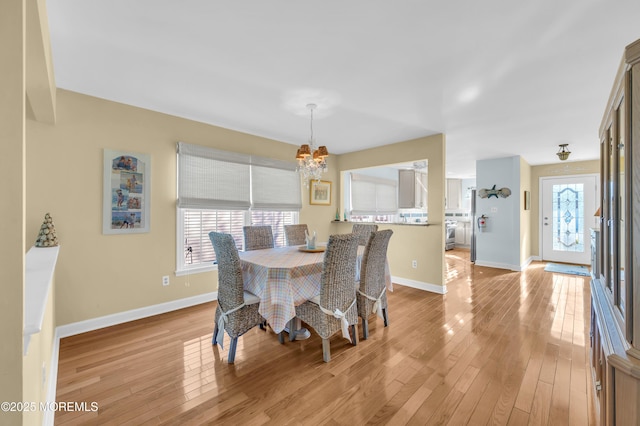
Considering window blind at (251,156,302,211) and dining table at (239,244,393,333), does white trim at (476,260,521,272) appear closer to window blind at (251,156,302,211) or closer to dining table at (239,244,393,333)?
window blind at (251,156,302,211)

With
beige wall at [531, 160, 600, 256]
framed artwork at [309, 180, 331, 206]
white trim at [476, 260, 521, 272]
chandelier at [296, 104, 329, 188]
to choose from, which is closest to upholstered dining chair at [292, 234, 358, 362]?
chandelier at [296, 104, 329, 188]

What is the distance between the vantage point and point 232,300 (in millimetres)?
2279

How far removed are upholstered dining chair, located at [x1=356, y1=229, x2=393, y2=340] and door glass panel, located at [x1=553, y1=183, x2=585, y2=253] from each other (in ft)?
20.0

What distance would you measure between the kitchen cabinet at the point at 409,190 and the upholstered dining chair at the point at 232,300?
19.8ft

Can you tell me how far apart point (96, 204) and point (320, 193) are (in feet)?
11.1

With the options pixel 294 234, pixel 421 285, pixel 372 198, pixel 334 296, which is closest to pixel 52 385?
pixel 334 296

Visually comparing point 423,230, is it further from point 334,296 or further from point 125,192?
point 125,192

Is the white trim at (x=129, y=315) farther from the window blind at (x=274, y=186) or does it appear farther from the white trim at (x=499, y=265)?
the white trim at (x=499, y=265)

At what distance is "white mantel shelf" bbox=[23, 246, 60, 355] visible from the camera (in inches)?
36.3

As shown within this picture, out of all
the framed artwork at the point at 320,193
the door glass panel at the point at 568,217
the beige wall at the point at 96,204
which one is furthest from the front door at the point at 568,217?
the beige wall at the point at 96,204

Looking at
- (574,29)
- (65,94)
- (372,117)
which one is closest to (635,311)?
(574,29)

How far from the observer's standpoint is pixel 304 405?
179cm
